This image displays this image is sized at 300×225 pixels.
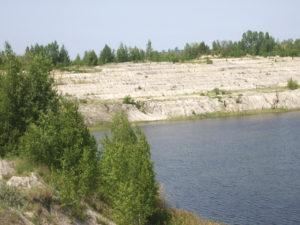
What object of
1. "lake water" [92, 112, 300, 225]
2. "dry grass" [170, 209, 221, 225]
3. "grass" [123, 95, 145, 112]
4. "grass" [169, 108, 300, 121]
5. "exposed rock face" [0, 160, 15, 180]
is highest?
"exposed rock face" [0, 160, 15, 180]

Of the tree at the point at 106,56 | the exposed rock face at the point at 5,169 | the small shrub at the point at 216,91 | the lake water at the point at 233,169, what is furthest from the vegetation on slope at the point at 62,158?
the tree at the point at 106,56

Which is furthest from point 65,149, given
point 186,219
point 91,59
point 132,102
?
point 91,59

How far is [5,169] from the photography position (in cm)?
3269

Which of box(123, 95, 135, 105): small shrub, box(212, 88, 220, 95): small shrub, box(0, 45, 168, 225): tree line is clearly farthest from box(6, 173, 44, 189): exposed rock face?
box(212, 88, 220, 95): small shrub

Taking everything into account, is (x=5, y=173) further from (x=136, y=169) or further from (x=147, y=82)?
(x=147, y=82)

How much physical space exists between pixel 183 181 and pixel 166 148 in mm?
23130

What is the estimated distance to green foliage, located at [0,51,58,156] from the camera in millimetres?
37906

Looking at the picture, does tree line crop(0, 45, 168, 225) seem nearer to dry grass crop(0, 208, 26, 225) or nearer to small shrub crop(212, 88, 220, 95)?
dry grass crop(0, 208, 26, 225)

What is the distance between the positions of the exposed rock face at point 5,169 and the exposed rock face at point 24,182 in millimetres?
757

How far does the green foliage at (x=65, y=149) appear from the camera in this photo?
110ft

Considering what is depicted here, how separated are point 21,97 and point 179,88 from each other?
9358 cm

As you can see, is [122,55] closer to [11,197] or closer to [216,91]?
[216,91]

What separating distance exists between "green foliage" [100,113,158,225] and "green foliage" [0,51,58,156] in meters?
6.73

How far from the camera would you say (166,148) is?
77.9 m
